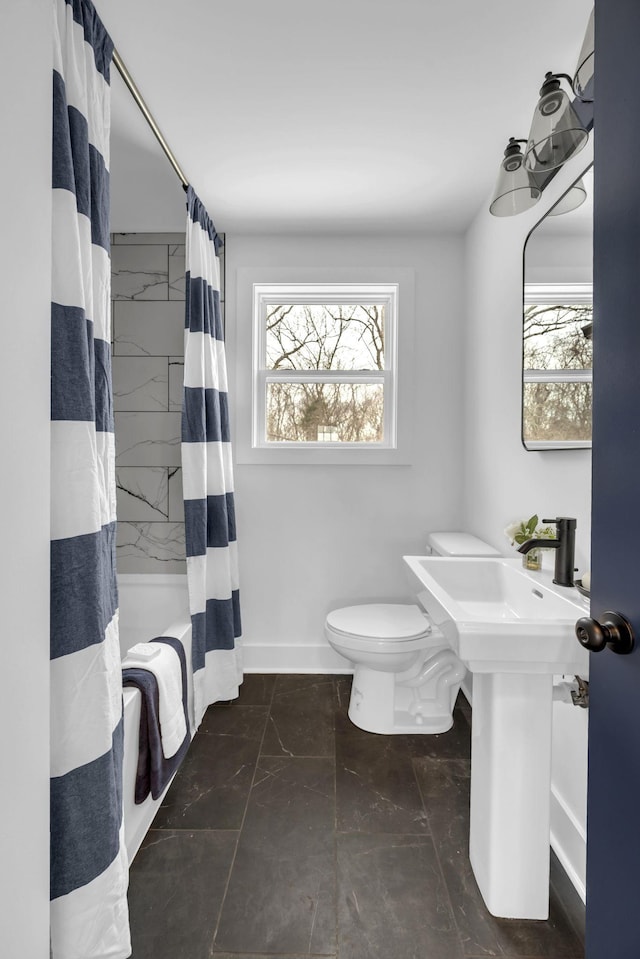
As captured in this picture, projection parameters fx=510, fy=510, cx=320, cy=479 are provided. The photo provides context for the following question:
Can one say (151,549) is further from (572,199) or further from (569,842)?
(572,199)

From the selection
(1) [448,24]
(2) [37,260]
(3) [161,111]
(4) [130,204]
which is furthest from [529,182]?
(4) [130,204]

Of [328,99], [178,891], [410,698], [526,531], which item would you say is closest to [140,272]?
[328,99]

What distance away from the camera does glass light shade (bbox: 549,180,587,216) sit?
149 centimetres

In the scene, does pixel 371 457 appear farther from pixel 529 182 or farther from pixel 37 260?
pixel 37 260

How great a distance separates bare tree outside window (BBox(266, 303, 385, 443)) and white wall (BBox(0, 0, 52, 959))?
2.03 meters

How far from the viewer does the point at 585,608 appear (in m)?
1.33

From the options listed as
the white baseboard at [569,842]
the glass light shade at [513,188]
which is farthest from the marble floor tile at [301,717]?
the glass light shade at [513,188]

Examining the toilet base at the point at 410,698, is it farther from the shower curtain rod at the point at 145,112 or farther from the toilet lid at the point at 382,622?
the shower curtain rod at the point at 145,112

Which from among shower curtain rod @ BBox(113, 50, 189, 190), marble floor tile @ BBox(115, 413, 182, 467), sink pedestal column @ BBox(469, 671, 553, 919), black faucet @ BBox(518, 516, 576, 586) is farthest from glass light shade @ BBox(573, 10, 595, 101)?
→ marble floor tile @ BBox(115, 413, 182, 467)

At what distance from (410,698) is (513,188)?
2020mm

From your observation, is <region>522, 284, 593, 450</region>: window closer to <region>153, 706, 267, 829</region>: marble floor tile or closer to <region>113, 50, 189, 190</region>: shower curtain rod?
<region>113, 50, 189, 190</region>: shower curtain rod

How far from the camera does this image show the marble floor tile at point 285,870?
129 cm

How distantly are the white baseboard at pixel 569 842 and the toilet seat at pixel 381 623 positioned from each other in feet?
2.41

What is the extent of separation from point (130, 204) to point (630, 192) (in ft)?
7.62
